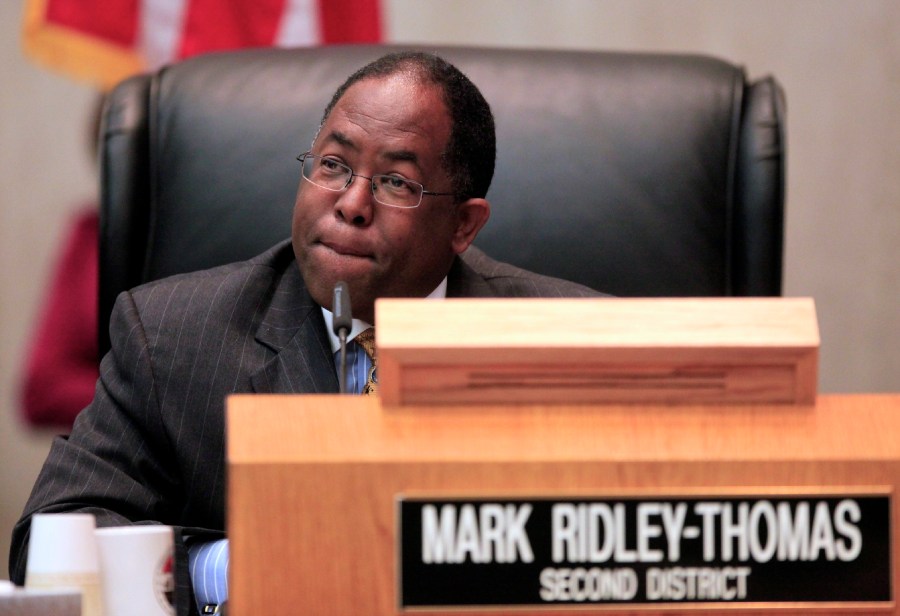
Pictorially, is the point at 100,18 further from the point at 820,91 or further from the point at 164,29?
the point at 820,91

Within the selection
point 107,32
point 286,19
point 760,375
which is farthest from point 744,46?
point 760,375

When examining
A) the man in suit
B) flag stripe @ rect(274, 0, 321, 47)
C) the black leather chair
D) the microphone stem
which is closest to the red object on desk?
flag stripe @ rect(274, 0, 321, 47)

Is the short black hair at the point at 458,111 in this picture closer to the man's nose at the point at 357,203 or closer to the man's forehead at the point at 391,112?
the man's forehead at the point at 391,112

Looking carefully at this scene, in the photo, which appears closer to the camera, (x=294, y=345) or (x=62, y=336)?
(x=294, y=345)

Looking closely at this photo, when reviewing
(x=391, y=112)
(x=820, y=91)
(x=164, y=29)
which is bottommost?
(x=391, y=112)

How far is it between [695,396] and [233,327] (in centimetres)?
96

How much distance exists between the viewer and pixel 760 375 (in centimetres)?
89

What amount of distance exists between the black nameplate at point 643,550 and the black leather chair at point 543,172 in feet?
3.48

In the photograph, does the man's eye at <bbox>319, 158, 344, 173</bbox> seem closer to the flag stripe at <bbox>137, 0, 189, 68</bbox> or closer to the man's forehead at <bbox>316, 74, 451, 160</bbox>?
the man's forehead at <bbox>316, 74, 451, 160</bbox>

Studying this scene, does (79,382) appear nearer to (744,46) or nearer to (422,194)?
(422,194)

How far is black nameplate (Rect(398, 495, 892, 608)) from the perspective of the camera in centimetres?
84

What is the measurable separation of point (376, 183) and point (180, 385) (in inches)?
15.4

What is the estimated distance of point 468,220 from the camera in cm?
184

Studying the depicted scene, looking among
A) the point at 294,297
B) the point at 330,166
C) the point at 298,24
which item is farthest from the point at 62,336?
the point at 330,166
